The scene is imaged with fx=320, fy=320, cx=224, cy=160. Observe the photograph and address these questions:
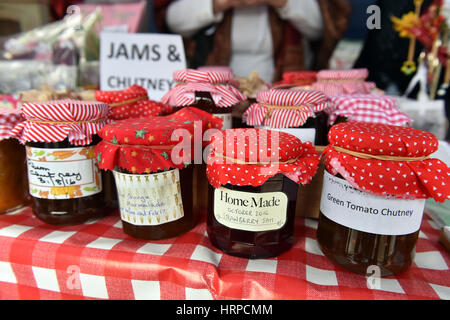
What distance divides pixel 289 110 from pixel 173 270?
A: 36cm

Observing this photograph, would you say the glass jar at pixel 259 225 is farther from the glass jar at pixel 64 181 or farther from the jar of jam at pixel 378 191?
the glass jar at pixel 64 181

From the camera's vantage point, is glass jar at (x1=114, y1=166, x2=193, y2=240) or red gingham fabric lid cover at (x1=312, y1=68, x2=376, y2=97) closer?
glass jar at (x1=114, y1=166, x2=193, y2=240)

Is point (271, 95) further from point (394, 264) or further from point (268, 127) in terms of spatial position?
point (394, 264)

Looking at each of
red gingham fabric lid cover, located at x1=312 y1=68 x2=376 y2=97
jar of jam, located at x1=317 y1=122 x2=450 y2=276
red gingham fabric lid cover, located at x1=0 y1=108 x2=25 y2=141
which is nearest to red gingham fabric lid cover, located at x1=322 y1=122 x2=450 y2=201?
jar of jam, located at x1=317 y1=122 x2=450 y2=276

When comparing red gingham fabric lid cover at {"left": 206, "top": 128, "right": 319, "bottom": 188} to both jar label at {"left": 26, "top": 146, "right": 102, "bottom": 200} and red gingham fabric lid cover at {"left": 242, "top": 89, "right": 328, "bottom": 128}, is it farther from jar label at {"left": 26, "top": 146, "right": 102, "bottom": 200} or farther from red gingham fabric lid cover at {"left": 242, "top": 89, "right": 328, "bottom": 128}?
Result: jar label at {"left": 26, "top": 146, "right": 102, "bottom": 200}

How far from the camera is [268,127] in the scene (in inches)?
25.5

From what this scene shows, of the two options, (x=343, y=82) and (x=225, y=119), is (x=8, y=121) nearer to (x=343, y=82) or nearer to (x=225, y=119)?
(x=225, y=119)

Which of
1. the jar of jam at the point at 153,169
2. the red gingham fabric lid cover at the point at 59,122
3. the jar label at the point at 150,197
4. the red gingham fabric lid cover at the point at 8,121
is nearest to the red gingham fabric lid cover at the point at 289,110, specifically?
the jar of jam at the point at 153,169

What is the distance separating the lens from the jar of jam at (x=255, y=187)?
47cm

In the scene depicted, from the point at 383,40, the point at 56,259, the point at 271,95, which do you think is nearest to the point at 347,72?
the point at 271,95

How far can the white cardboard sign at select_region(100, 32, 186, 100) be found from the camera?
98 cm

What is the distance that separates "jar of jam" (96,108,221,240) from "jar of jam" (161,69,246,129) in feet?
0.26

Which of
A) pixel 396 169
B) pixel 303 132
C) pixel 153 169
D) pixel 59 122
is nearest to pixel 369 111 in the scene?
pixel 303 132

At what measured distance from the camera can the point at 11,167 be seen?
2.16 feet
